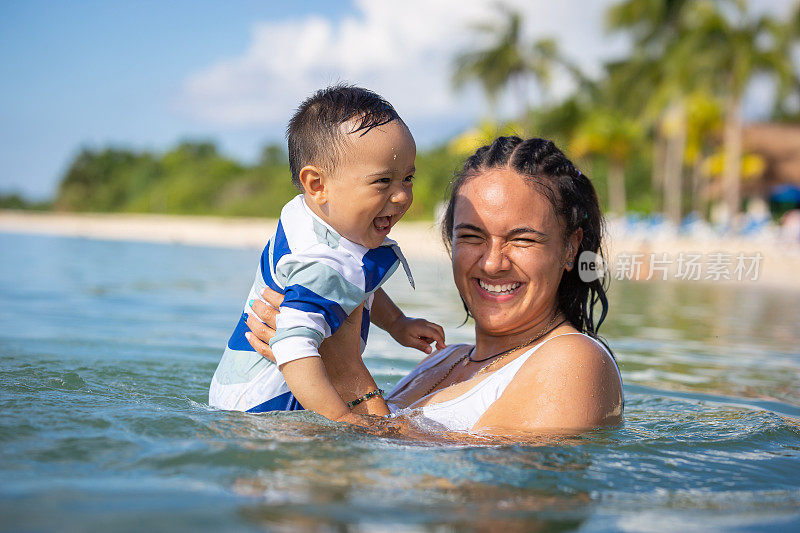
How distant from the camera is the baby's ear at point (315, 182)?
2.79 meters

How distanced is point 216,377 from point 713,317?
7650 mm

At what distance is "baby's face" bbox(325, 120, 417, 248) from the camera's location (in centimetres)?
271

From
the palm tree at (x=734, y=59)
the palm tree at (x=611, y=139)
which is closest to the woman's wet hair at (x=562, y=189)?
the palm tree at (x=734, y=59)

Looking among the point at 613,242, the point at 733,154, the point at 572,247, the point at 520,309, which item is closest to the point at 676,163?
the point at 733,154

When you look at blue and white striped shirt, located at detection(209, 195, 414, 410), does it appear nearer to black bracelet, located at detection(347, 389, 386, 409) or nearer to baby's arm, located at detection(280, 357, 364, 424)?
baby's arm, located at detection(280, 357, 364, 424)

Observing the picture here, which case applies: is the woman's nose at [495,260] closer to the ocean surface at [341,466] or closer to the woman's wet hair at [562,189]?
the woman's wet hair at [562,189]

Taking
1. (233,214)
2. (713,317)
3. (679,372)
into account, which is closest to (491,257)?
(679,372)

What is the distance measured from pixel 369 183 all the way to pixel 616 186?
32318mm

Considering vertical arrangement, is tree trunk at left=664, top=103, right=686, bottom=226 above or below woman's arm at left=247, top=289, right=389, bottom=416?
above

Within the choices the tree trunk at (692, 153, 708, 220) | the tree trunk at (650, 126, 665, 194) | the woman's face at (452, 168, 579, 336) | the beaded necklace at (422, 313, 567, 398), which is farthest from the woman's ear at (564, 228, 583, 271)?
the tree trunk at (650, 126, 665, 194)

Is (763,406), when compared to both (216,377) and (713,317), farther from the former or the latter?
(713,317)

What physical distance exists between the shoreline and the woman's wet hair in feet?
11.4

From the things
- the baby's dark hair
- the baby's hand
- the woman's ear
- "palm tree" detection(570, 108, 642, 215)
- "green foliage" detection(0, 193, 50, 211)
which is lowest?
the baby's hand

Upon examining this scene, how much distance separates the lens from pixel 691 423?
379cm
